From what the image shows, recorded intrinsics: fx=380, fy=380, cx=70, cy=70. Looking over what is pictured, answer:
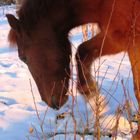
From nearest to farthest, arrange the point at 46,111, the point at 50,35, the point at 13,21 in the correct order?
the point at 46,111
the point at 13,21
the point at 50,35

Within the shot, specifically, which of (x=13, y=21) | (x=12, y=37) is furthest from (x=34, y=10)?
(x=12, y=37)

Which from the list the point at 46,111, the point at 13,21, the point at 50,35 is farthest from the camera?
the point at 50,35

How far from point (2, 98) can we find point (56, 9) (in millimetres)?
1276

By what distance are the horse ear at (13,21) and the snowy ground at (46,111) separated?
0.57 meters

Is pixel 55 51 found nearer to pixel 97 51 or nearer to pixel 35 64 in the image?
pixel 35 64

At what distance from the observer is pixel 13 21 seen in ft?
10.6

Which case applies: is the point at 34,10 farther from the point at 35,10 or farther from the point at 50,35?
the point at 50,35

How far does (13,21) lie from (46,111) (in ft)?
4.44

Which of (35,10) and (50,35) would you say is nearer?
(35,10)

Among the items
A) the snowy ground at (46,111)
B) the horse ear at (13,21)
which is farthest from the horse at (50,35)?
the snowy ground at (46,111)

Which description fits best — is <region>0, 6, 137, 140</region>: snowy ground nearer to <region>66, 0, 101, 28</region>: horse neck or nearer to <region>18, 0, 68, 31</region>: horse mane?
<region>66, 0, 101, 28</region>: horse neck

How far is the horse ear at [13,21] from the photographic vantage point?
3205mm

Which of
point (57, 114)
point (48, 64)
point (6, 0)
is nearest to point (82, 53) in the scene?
point (48, 64)

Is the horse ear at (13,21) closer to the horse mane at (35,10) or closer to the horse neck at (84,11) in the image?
the horse mane at (35,10)
